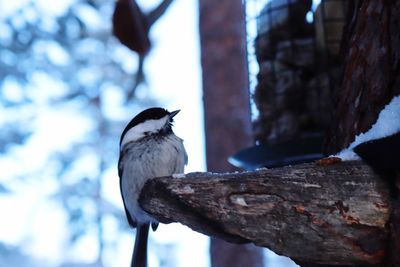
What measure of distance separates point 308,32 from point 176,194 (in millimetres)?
1567

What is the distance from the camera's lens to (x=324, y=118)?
2.37 m

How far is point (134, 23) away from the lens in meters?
3.16

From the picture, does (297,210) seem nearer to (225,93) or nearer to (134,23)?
(225,93)

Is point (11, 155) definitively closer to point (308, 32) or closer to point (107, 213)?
point (107, 213)

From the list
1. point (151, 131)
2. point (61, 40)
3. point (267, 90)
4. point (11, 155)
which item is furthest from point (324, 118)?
point (11, 155)

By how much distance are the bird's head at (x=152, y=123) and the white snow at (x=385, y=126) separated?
0.97 m

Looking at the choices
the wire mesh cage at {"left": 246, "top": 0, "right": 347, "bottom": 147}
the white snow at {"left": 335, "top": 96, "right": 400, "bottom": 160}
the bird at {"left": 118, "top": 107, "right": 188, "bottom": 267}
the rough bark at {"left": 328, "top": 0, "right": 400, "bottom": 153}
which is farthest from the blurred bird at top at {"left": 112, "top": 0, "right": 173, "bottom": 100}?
the white snow at {"left": 335, "top": 96, "right": 400, "bottom": 160}

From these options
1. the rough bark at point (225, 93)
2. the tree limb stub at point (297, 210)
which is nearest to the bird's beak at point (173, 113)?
the rough bark at point (225, 93)

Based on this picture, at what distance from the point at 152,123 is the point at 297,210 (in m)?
1.10

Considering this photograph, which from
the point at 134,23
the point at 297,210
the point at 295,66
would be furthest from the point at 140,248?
the point at 297,210

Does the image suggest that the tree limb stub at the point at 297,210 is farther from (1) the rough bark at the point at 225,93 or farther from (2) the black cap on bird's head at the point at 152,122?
(1) the rough bark at the point at 225,93

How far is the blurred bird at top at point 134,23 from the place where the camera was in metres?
3.11

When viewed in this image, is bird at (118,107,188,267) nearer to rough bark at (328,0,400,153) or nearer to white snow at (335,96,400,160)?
rough bark at (328,0,400,153)

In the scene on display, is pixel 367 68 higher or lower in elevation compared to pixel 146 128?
higher
